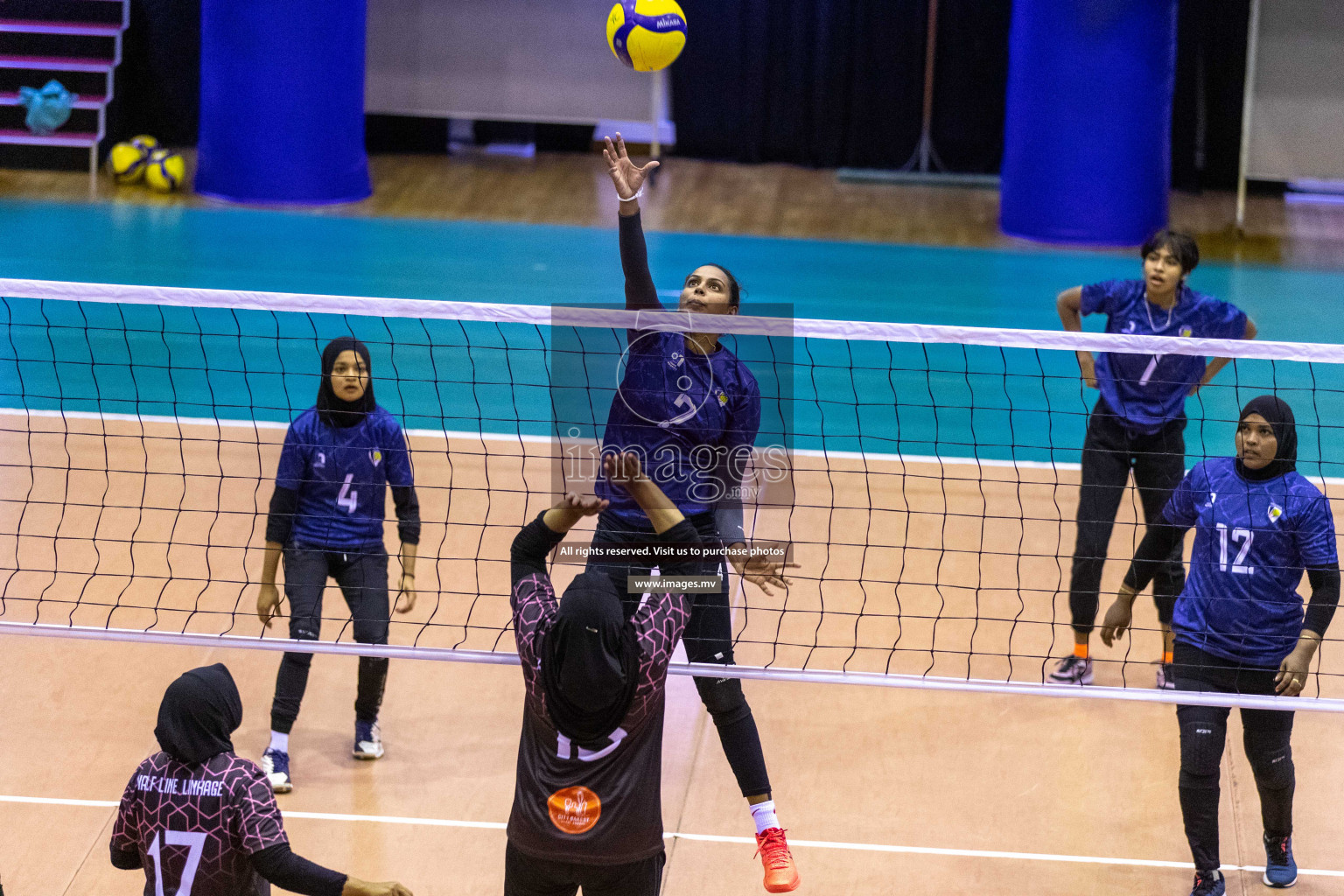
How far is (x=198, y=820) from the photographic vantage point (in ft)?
11.4

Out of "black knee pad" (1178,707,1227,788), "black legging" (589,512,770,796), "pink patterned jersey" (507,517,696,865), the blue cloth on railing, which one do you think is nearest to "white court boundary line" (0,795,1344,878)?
"black knee pad" (1178,707,1227,788)

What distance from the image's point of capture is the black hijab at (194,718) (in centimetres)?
346

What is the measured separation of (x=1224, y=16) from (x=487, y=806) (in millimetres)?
11414

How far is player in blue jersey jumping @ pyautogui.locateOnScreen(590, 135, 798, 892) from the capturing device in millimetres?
4449

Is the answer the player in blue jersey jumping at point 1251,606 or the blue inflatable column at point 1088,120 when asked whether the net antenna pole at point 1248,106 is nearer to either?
the blue inflatable column at point 1088,120

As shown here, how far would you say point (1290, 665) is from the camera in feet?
15.0

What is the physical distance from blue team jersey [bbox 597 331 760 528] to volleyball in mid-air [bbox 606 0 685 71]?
5350 millimetres

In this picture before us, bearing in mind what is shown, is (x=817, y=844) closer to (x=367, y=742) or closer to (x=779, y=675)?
(x=779, y=675)

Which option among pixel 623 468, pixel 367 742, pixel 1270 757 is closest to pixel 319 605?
pixel 367 742

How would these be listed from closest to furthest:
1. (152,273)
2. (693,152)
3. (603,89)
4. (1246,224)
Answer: (152,273) < (1246,224) < (603,89) < (693,152)

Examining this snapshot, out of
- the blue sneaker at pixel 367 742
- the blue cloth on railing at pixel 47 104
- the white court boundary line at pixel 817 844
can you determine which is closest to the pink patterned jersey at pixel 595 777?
the white court boundary line at pixel 817 844

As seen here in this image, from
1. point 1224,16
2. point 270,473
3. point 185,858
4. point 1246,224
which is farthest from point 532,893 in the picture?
A: point 1224,16

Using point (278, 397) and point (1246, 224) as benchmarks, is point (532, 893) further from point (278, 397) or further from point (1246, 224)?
point (1246, 224)

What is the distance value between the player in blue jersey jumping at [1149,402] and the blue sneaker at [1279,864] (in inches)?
37.5
